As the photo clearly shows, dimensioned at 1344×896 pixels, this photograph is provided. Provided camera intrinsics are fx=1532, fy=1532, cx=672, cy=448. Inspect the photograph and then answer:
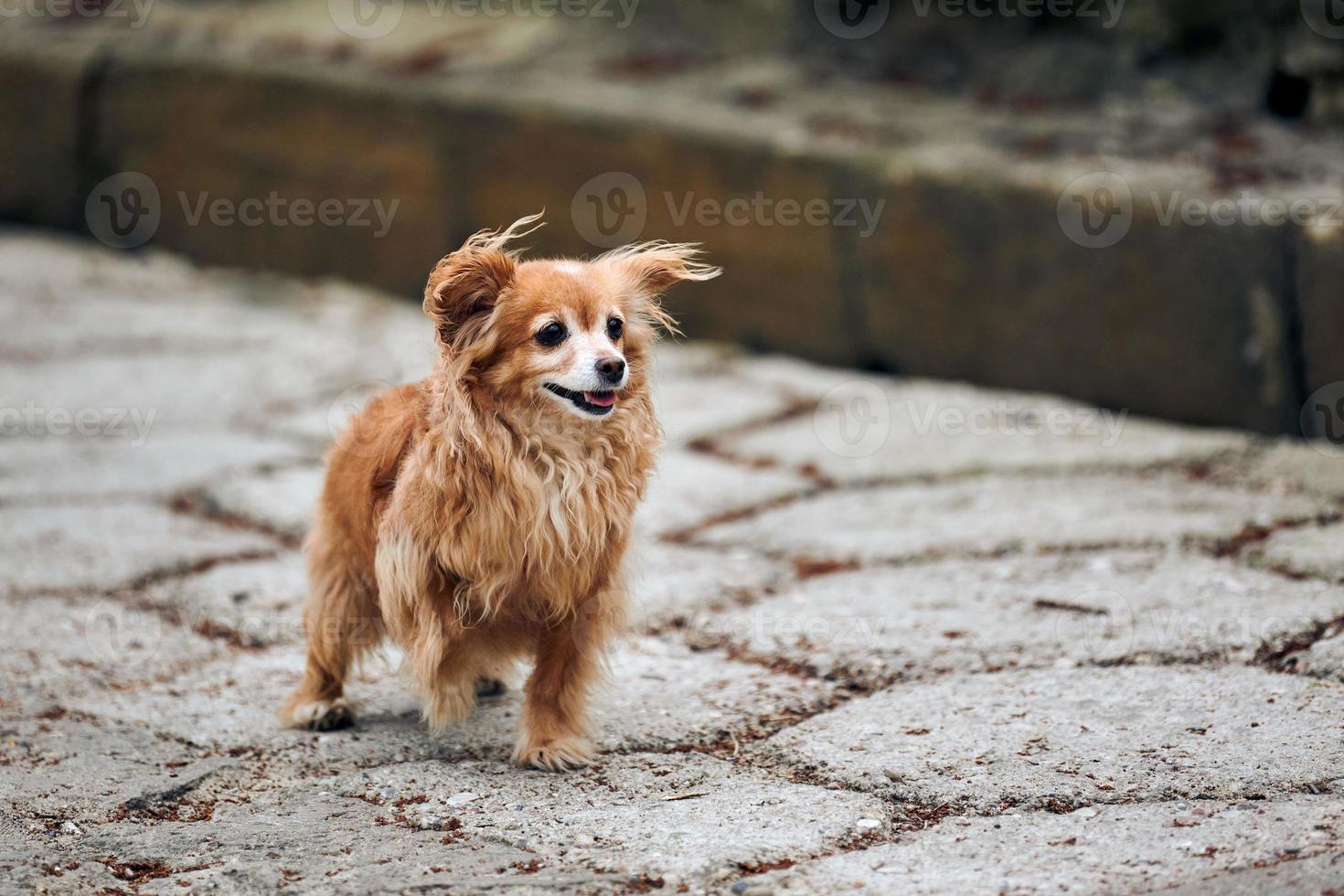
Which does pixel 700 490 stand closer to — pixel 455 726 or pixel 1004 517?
pixel 1004 517

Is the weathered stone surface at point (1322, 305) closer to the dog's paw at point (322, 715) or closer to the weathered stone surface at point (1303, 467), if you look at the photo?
the weathered stone surface at point (1303, 467)

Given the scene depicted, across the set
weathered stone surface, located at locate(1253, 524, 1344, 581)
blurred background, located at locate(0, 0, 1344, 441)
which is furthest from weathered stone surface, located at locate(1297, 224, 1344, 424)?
weathered stone surface, located at locate(1253, 524, 1344, 581)

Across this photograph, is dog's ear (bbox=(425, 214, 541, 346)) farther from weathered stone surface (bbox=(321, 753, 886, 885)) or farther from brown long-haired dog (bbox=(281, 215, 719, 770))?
weathered stone surface (bbox=(321, 753, 886, 885))

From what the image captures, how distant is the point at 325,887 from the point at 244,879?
16 centimetres

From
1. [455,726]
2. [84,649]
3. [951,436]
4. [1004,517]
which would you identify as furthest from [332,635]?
[951,436]

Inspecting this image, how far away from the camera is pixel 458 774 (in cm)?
311

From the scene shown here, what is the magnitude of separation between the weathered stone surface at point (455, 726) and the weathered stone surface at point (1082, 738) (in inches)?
8.4

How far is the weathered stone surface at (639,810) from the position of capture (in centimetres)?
269

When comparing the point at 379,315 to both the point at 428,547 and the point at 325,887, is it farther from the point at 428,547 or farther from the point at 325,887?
the point at 325,887

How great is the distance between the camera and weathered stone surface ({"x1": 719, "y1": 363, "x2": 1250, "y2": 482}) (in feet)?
16.6

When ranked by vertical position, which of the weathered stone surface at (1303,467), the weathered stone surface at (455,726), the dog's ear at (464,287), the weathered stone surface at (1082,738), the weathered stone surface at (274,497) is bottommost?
the weathered stone surface at (455,726)

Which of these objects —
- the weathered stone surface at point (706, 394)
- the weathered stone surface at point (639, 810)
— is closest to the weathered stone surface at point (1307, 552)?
the weathered stone surface at point (639, 810)

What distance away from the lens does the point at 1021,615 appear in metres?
3.81

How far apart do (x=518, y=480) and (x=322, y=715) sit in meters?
0.79
